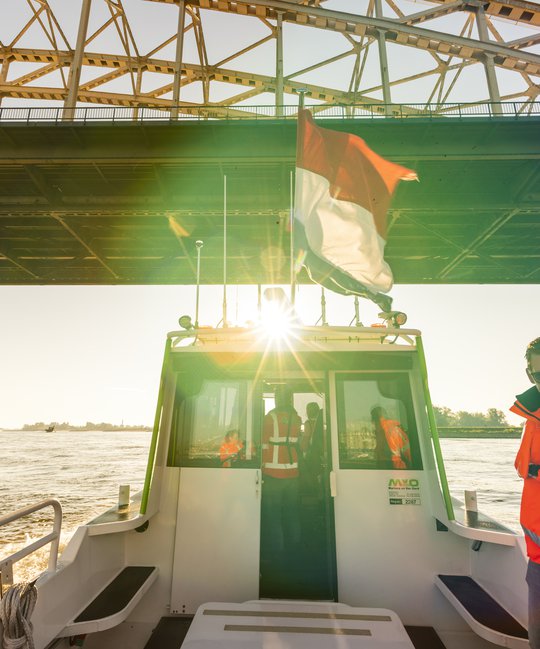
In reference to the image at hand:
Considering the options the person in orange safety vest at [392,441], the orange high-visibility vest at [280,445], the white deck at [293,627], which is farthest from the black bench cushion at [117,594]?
the person in orange safety vest at [392,441]

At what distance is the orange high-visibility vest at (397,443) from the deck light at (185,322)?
7.36 ft

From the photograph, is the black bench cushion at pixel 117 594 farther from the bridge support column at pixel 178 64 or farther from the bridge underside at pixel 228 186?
the bridge support column at pixel 178 64

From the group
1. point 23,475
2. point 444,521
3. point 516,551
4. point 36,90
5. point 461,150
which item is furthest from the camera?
point 36,90

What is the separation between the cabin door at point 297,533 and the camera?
13.2ft

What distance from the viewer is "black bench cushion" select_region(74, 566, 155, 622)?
3229mm

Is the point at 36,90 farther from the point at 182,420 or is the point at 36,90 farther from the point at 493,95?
the point at 182,420

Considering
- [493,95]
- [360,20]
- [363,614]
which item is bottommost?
[363,614]

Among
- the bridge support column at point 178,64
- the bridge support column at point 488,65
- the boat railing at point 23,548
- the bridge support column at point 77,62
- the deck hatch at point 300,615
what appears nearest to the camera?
the boat railing at point 23,548

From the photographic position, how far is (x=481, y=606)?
3320 mm

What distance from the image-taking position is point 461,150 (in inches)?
619

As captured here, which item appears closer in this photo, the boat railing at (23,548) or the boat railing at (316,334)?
the boat railing at (23,548)

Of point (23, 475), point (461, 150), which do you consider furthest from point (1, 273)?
point (461, 150)

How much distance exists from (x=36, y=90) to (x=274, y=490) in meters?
41.0

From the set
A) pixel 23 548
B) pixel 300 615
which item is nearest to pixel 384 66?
pixel 300 615
